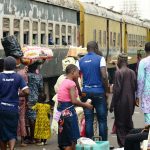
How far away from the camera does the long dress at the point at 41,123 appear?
11320mm

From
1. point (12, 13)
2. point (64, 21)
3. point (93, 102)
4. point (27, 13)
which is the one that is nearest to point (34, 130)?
point (93, 102)

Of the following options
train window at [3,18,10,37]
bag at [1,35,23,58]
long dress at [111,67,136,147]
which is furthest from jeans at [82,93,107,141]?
train window at [3,18,10,37]

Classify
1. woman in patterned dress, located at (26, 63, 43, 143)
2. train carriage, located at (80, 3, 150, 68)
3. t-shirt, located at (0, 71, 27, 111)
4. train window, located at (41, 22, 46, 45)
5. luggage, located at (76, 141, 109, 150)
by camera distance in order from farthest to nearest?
train carriage, located at (80, 3, 150, 68)
train window, located at (41, 22, 46, 45)
woman in patterned dress, located at (26, 63, 43, 143)
t-shirt, located at (0, 71, 27, 111)
luggage, located at (76, 141, 109, 150)

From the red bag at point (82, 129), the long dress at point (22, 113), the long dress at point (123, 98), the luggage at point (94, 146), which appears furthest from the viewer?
the long dress at point (22, 113)

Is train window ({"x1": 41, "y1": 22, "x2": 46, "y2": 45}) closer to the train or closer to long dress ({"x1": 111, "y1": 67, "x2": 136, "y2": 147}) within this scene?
the train

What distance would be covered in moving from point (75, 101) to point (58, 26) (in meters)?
10.1

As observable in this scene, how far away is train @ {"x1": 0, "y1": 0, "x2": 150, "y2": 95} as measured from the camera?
14.7 m

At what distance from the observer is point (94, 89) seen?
33.4 feet

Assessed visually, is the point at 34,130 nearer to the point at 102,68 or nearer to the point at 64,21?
the point at 102,68

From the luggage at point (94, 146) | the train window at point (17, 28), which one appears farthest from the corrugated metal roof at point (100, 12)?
the luggage at point (94, 146)

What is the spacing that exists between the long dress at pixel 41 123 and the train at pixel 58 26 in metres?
2.33

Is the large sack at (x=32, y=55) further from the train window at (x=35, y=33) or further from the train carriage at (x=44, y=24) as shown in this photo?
the train window at (x=35, y=33)

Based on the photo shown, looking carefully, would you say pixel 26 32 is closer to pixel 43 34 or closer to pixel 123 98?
pixel 43 34

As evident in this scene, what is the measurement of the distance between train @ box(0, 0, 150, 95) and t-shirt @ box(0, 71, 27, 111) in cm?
440
